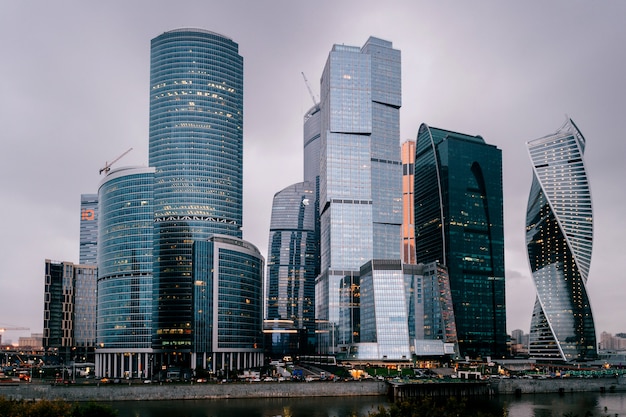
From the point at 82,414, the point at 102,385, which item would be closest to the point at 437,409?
the point at 82,414

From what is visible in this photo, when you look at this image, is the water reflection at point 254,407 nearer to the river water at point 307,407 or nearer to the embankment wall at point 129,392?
the river water at point 307,407

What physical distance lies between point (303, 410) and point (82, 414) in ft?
196

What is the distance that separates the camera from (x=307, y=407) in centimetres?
17725

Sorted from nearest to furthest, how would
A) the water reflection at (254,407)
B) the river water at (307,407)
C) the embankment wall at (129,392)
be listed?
the water reflection at (254,407), the river water at (307,407), the embankment wall at (129,392)

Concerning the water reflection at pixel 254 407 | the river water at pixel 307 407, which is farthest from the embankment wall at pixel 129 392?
the water reflection at pixel 254 407

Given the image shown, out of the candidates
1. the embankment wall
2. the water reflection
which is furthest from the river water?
the embankment wall

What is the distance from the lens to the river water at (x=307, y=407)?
165m

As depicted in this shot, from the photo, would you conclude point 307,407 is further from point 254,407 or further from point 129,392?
point 129,392

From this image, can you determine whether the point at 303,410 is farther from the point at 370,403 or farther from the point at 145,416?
the point at 145,416

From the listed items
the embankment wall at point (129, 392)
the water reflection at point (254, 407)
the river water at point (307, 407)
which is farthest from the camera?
the embankment wall at point (129, 392)

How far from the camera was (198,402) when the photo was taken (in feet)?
621

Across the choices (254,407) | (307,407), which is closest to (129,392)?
(254,407)

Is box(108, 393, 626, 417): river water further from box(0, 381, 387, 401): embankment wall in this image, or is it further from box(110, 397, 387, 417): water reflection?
box(0, 381, 387, 401): embankment wall

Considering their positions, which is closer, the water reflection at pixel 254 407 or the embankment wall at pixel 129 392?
the water reflection at pixel 254 407
